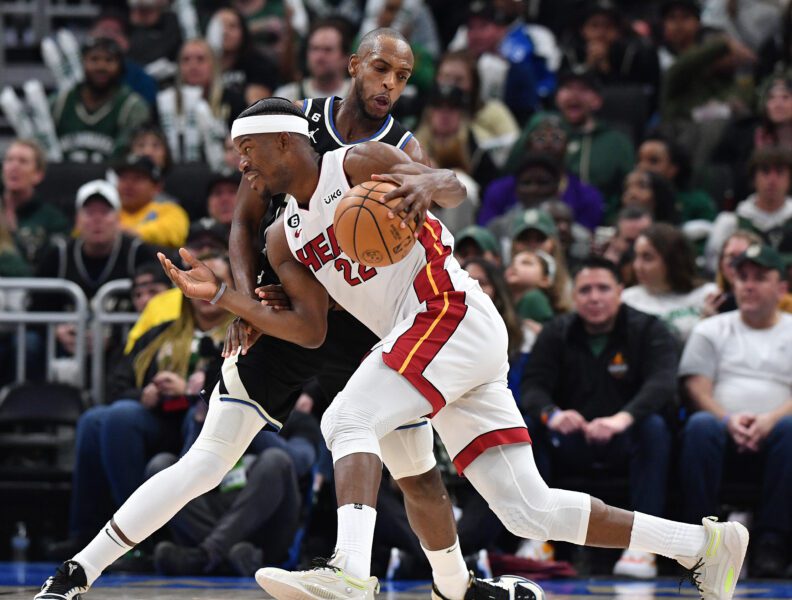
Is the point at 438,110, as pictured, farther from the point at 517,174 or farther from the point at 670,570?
the point at 670,570

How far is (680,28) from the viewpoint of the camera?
1214cm

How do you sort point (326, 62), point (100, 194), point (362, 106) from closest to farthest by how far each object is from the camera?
1. point (362, 106)
2. point (100, 194)
3. point (326, 62)

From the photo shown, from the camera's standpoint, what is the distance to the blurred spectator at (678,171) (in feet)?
32.5

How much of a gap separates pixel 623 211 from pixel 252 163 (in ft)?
15.8

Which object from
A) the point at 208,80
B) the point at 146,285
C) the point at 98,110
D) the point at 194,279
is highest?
the point at 208,80

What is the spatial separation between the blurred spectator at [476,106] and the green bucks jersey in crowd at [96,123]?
2427 mm

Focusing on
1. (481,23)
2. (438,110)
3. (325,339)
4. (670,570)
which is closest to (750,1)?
(481,23)

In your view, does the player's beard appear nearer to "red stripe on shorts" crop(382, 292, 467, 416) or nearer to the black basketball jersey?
the black basketball jersey

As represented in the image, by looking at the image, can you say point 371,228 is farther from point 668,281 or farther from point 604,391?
point 668,281

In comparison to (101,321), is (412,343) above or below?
above

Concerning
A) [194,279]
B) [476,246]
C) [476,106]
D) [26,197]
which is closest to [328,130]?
[194,279]

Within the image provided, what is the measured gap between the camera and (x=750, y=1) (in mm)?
12445

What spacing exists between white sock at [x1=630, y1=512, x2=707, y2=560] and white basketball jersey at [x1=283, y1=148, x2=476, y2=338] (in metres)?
1.02

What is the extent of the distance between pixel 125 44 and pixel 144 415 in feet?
19.4
